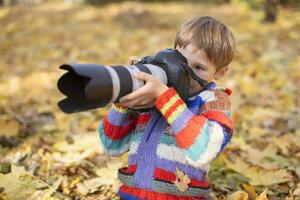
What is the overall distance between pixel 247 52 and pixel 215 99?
4.52 meters

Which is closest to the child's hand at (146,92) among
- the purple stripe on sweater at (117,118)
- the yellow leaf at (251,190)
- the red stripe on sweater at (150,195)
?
the purple stripe on sweater at (117,118)

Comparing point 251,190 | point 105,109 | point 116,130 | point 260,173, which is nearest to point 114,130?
point 116,130

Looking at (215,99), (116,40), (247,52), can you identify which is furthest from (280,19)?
(215,99)

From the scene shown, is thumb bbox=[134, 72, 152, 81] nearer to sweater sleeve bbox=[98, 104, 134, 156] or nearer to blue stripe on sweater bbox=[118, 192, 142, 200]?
sweater sleeve bbox=[98, 104, 134, 156]

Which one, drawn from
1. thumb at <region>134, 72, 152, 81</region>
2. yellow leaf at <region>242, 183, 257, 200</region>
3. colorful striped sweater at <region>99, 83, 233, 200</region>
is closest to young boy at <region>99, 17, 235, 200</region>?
colorful striped sweater at <region>99, 83, 233, 200</region>

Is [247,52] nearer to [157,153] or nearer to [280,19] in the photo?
[280,19]

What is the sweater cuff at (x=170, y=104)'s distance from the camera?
72.8 inches

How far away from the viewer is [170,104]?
1863mm

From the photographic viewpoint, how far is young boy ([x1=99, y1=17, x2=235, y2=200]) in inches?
74.5

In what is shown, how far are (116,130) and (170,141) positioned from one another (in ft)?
0.87

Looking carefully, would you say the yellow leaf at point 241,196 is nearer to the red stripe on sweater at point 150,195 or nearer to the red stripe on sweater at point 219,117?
the red stripe on sweater at point 150,195

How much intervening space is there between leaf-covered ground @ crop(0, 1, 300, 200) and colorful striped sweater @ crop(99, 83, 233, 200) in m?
0.45

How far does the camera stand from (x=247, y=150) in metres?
3.37

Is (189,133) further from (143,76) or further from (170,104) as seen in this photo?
(143,76)
